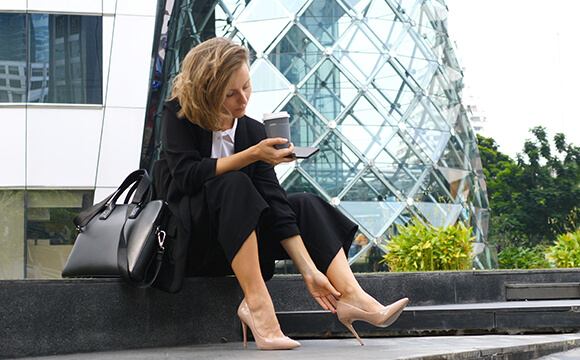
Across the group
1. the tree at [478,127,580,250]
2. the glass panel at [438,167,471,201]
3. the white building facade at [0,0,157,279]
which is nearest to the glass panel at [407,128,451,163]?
the glass panel at [438,167,471,201]

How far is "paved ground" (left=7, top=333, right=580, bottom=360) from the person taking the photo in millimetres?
2382

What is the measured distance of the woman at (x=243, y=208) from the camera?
2.60m

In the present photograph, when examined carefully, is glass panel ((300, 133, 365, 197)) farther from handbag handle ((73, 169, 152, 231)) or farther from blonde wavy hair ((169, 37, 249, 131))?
blonde wavy hair ((169, 37, 249, 131))

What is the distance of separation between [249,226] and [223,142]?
0.65 meters

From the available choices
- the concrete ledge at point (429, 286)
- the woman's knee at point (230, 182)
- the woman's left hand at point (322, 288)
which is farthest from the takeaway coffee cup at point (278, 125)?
the concrete ledge at point (429, 286)

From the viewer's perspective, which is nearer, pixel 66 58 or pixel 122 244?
pixel 122 244

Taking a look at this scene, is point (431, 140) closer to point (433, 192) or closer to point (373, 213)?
point (433, 192)

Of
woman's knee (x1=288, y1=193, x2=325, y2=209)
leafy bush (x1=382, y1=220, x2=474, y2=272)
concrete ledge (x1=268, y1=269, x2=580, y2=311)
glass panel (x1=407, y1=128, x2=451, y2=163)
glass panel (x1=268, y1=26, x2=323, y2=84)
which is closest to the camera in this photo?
woman's knee (x1=288, y1=193, x2=325, y2=209)

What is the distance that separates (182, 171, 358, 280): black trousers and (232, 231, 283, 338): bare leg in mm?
59

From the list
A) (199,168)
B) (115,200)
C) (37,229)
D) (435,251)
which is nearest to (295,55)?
(435,251)

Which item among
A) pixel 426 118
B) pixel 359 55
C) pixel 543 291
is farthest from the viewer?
pixel 426 118

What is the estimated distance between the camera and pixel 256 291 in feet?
8.61

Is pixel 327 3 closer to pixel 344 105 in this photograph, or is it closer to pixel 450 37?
pixel 344 105

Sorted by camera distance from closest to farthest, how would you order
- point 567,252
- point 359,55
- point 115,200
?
point 115,200 → point 567,252 → point 359,55
